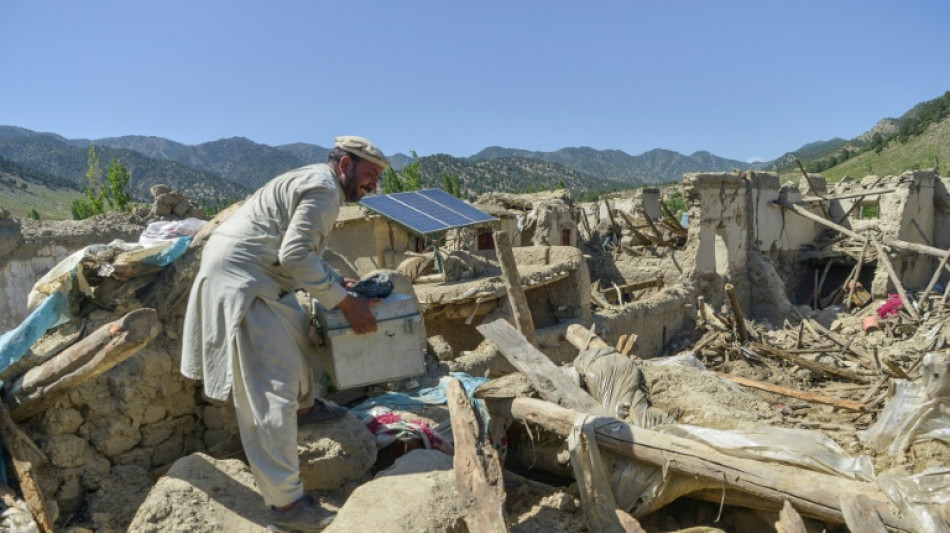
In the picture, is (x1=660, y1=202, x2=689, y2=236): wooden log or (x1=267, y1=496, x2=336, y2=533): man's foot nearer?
(x1=267, y1=496, x2=336, y2=533): man's foot

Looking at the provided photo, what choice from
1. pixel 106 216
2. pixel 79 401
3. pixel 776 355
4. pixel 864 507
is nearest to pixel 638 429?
pixel 864 507

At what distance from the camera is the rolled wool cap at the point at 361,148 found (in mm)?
3152

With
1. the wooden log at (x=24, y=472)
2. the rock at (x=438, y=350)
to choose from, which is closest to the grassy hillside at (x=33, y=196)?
the rock at (x=438, y=350)

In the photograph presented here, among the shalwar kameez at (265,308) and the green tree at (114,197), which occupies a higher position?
the green tree at (114,197)

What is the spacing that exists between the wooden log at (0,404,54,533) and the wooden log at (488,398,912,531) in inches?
99.7

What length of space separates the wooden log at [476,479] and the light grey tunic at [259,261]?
0.96 meters

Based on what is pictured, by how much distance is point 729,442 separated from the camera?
331cm

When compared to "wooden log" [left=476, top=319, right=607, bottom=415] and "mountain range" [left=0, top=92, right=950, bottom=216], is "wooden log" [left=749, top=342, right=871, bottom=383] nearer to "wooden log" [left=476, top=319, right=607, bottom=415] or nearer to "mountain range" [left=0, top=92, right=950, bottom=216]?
"wooden log" [left=476, top=319, right=607, bottom=415]

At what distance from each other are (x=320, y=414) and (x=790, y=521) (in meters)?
2.47

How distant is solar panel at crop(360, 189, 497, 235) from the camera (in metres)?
10.9

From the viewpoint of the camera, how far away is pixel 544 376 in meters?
4.20

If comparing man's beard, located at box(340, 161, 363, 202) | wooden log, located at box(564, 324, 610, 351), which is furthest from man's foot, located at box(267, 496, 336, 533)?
wooden log, located at box(564, 324, 610, 351)

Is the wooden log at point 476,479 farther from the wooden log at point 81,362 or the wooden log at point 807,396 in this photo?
the wooden log at point 807,396

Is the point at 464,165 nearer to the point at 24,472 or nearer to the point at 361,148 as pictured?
the point at 361,148
